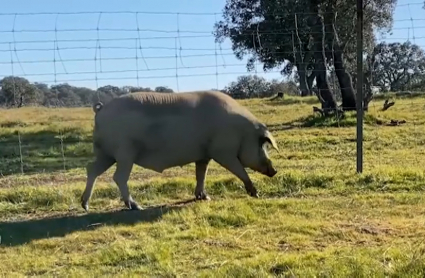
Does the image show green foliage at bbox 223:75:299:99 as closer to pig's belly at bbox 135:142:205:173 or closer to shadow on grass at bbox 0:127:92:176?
shadow on grass at bbox 0:127:92:176

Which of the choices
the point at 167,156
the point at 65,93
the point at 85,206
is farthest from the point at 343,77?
the point at 85,206

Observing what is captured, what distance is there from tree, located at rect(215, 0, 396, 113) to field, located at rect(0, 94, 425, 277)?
3.80 meters

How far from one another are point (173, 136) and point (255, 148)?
120 centimetres

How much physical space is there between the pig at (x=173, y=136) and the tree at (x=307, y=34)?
3.65 metres

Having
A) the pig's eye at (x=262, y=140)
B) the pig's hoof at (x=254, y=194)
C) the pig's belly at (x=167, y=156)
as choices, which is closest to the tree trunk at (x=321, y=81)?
the pig's eye at (x=262, y=140)

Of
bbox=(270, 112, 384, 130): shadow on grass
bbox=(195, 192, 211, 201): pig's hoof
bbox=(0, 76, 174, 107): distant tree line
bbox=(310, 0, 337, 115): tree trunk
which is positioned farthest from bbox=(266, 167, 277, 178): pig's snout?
bbox=(310, 0, 337, 115): tree trunk

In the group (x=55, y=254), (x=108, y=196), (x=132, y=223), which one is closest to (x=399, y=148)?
(x=108, y=196)

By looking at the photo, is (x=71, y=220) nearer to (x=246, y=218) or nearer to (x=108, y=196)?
(x=108, y=196)

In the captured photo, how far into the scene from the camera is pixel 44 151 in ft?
52.4

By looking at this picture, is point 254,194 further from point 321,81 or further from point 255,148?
point 321,81

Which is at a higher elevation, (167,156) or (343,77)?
(343,77)

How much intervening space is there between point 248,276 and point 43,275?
1869 mm

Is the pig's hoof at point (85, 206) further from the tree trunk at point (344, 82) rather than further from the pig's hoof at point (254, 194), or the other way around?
the tree trunk at point (344, 82)

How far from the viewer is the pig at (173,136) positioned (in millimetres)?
8523
